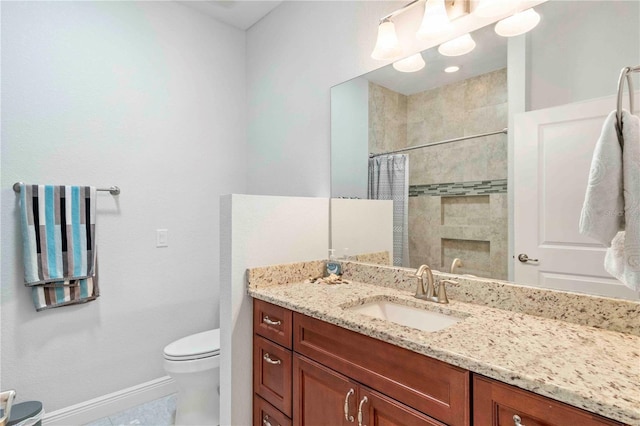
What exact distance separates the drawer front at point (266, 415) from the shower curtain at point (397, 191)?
869 mm

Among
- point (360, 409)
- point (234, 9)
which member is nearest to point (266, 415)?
point (360, 409)

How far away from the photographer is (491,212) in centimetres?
131

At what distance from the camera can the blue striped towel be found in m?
1.76

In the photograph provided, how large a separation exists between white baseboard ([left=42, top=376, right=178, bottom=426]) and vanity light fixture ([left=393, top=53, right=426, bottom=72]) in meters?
2.50

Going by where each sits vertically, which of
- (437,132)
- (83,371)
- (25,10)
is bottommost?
(83,371)

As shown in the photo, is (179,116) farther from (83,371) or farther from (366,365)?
(366,365)

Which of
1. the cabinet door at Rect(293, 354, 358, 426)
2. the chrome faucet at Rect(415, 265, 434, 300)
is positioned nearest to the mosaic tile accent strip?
the chrome faucet at Rect(415, 265, 434, 300)

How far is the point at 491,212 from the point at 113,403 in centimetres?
245

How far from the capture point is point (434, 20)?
1418 millimetres

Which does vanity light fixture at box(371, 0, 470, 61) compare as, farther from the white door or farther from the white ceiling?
the white ceiling

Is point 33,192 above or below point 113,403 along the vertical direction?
above

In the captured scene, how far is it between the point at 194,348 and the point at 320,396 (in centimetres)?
102

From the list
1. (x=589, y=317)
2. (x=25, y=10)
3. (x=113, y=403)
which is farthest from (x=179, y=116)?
(x=589, y=317)

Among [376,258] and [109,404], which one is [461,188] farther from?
[109,404]
